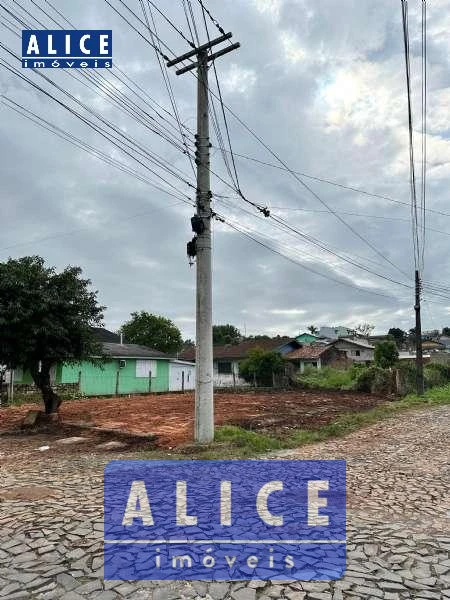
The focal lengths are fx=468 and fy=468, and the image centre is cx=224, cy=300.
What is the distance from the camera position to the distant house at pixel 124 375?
25858 mm

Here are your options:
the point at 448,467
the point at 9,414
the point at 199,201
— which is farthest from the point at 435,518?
the point at 9,414

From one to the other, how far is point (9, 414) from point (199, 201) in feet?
36.3

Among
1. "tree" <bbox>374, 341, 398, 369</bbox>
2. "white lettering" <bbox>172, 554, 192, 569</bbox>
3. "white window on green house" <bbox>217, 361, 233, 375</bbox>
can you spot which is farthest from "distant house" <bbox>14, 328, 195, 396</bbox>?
"white lettering" <bbox>172, 554, 192, 569</bbox>

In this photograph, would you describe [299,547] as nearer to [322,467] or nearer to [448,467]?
[322,467]

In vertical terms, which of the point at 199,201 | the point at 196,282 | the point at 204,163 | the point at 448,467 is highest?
the point at 204,163

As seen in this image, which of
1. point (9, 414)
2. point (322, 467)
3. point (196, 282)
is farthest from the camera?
point (9, 414)

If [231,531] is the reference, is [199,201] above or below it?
above

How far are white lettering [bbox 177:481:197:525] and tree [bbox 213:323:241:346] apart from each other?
221ft

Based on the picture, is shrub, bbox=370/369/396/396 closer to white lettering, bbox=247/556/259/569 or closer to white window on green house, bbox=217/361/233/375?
white window on green house, bbox=217/361/233/375

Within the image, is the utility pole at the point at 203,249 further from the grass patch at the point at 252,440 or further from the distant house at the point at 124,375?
the distant house at the point at 124,375

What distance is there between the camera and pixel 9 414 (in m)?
16.2

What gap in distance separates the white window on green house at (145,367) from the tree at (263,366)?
6923 mm

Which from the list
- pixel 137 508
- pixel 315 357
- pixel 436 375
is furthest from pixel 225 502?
pixel 315 357

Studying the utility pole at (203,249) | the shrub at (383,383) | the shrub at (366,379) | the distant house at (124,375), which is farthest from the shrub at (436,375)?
the utility pole at (203,249)
